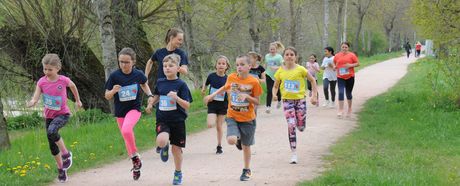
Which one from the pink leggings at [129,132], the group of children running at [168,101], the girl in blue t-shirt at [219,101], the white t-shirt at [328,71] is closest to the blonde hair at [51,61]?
the group of children running at [168,101]

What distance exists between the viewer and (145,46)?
17625 millimetres

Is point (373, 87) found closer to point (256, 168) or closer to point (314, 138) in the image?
point (314, 138)

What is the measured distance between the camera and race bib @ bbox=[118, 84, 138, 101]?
7180 mm

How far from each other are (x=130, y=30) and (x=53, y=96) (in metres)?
10.1

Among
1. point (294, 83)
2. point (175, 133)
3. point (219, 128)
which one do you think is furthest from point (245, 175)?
point (219, 128)

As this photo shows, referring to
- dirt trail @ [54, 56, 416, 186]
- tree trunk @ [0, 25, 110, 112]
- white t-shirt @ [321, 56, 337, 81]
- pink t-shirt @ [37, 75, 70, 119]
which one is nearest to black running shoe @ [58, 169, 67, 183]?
dirt trail @ [54, 56, 416, 186]

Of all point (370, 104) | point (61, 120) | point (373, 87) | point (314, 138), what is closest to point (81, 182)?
point (61, 120)

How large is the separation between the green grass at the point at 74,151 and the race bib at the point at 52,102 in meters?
0.98

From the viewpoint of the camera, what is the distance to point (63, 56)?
16109mm

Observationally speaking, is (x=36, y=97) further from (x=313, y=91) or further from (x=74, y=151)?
(x=313, y=91)

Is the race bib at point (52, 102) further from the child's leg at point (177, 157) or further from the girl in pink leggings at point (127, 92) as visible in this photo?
the child's leg at point (177, 157)

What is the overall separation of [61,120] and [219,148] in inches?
112

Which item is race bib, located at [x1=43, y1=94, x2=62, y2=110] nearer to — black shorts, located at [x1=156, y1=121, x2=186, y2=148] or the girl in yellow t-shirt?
black shorts, located at [x1=156, y1=121, x2=186, y2=148]

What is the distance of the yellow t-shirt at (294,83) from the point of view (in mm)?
8234
